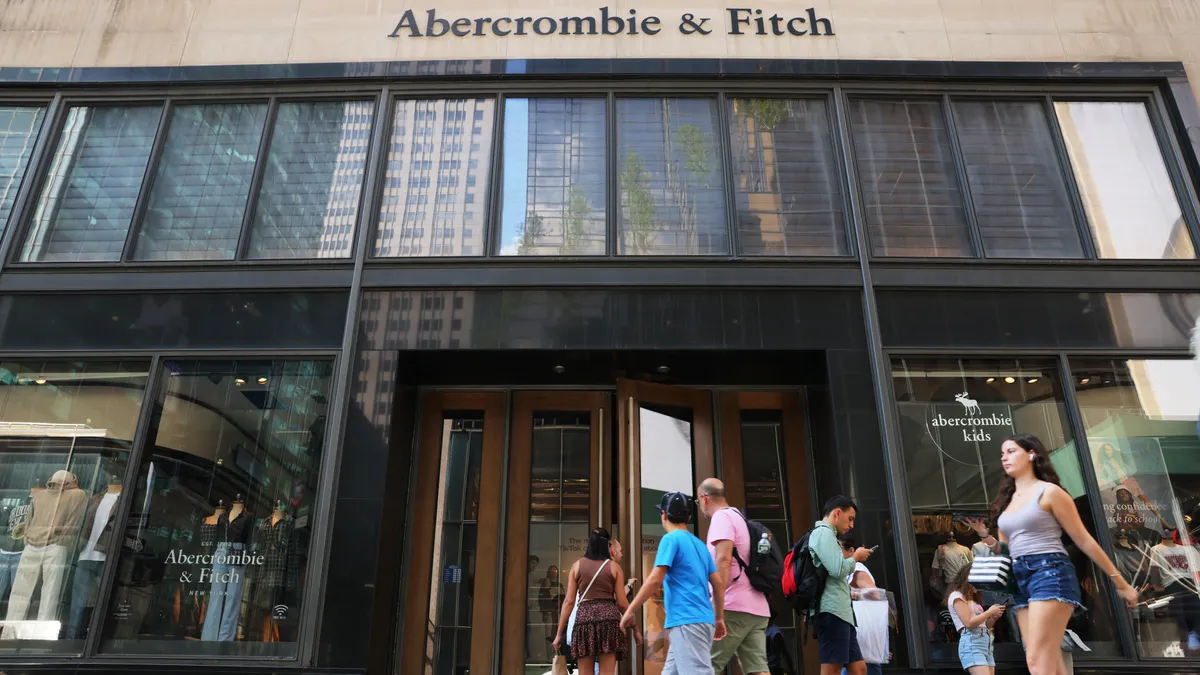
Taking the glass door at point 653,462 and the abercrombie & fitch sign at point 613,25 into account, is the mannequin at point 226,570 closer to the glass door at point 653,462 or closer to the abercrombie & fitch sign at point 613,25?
the glass door at point 653,462

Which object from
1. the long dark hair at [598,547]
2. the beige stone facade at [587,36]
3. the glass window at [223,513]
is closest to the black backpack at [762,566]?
the long dark hair at [598,547]

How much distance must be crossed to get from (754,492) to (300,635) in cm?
457

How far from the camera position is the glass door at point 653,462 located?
756 cm

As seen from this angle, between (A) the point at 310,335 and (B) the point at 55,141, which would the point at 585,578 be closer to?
(A) the point at 310,335

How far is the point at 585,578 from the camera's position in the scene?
21.2 feet

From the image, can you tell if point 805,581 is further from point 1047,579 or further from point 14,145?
point 14,145

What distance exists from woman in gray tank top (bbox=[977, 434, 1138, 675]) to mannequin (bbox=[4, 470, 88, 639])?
7.85 metres

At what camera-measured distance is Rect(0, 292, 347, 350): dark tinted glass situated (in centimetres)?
776

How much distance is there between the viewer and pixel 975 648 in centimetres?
605

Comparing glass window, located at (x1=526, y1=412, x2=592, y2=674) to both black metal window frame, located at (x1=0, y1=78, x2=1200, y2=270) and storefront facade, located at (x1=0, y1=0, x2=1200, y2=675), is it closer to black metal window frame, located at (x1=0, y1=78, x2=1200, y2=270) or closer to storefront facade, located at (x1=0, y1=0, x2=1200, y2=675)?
storefront facade, located at (x1=0, y1=0, x2=1200, y2=675)

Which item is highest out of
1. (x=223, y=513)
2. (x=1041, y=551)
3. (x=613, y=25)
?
(x=613, y=25)

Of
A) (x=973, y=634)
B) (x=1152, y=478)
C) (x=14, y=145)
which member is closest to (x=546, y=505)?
(x=973, y=634)

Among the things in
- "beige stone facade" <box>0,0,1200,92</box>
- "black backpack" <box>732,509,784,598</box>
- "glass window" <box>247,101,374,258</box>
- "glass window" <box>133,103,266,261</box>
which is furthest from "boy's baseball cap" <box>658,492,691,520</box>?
"beige stone facade" <box>0,0,1200,92</box>

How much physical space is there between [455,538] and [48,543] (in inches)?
148
